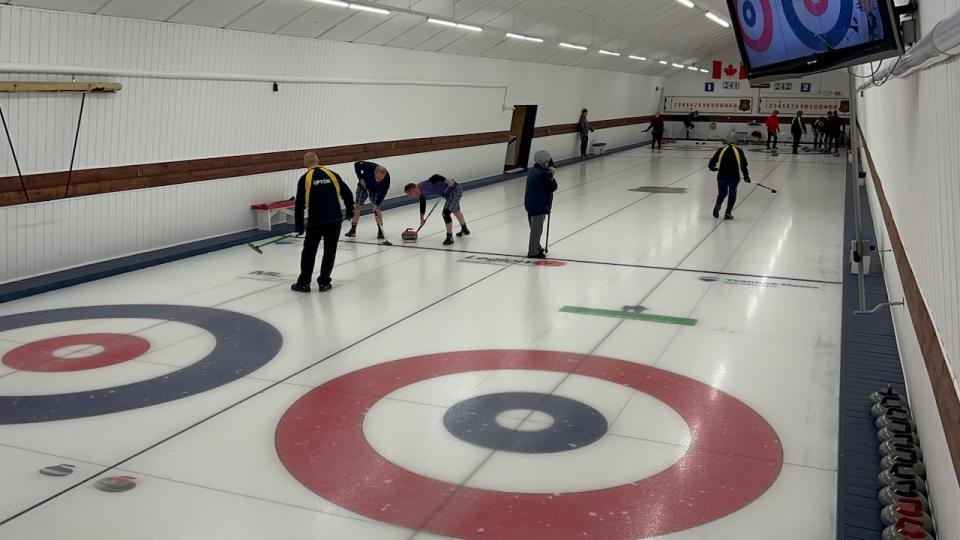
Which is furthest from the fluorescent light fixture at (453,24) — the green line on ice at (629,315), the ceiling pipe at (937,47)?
the ceiling pipe at (937,47)

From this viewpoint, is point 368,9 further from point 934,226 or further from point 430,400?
point 934,226

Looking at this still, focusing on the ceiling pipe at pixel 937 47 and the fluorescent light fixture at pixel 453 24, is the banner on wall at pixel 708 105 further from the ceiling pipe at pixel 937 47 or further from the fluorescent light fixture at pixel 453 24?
the ceiling pipe at pixel 937 47

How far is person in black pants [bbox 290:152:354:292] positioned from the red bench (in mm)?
4153

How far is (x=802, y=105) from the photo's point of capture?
40875mm

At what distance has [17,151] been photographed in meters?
10.2

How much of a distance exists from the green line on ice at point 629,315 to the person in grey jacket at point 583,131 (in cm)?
2198

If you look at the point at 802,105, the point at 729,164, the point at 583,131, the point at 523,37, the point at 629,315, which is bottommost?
the point at 629,315

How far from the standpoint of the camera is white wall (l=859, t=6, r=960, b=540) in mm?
3586

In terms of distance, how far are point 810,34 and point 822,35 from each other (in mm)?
189

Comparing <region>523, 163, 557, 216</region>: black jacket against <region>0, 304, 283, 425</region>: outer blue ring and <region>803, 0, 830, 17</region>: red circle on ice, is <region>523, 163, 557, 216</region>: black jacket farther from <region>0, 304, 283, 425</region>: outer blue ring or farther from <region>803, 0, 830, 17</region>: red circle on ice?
<region>803, 0, 830, 17</region>: red circle on ice

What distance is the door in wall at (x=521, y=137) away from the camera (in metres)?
26.7

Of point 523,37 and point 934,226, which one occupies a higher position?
point 523,37

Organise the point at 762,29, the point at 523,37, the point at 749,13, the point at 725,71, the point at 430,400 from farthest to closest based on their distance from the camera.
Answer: the point at 725,71 → the point at 523,37 → the point at 749,13 → the point at 762,29 → the point at 430,400

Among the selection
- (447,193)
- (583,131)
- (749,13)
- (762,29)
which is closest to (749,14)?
(749,13)
